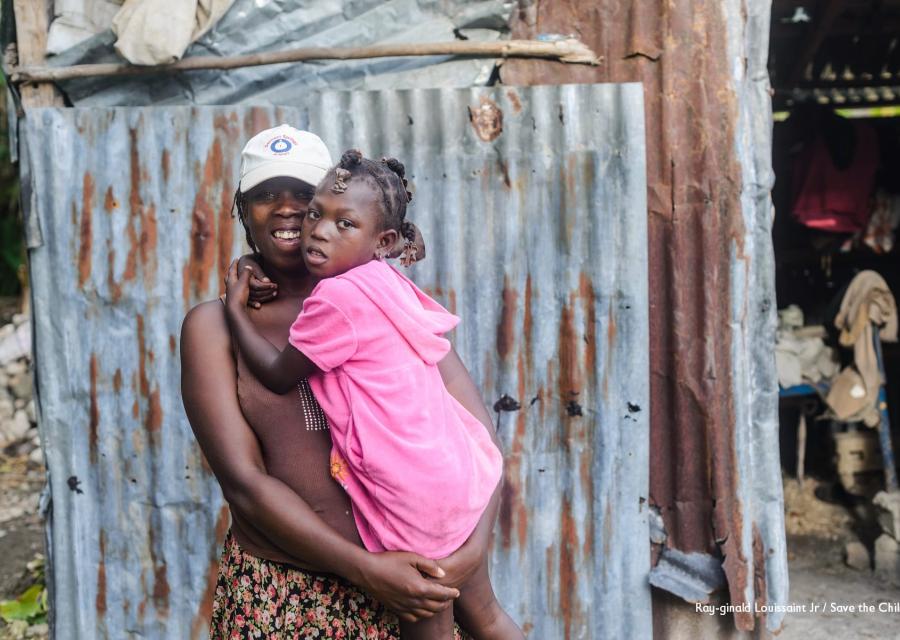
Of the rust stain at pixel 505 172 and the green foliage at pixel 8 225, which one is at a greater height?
the green foliage at pixel 8 225

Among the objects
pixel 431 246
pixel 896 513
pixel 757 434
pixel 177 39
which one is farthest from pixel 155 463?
pixel 896 513

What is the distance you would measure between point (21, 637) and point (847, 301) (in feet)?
17.5

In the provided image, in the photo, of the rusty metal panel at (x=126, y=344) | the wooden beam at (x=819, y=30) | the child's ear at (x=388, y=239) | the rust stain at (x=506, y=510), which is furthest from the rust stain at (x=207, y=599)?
the wooden beam at (x=819, y=30)

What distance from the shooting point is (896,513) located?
4.93 m

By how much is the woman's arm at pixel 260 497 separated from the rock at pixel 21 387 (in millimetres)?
6123

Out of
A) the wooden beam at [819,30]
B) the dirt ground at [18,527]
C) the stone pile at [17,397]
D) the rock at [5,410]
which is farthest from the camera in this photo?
the rock at [5,410]

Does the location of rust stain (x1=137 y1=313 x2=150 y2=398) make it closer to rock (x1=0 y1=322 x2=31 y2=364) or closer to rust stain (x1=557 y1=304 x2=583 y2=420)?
rust stain (x1=557 y1=304 x2=583 y2=420)

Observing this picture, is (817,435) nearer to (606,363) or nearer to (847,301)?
(847,301)

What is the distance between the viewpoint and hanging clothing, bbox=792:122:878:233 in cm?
606

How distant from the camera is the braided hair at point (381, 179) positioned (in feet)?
5.61

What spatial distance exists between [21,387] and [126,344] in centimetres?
460

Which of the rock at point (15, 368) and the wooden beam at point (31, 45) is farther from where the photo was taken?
the rock at point (15, 368)

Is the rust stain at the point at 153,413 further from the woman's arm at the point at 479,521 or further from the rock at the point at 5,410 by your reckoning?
the rock at the point at 5,410

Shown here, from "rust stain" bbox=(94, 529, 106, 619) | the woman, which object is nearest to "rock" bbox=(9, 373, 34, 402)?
"rust stain" bbox=(94, 529, 106, 619)
